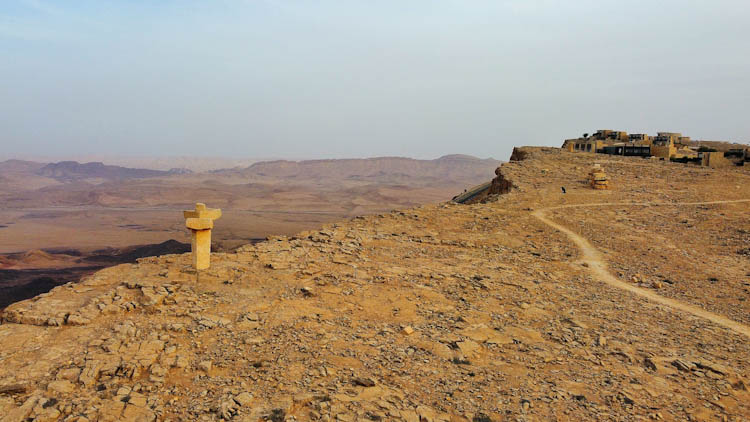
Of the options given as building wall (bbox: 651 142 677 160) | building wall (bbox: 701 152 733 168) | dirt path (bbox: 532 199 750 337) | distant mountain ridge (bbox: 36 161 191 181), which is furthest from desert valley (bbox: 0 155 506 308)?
building wall (bbox: 701 152 733 168)

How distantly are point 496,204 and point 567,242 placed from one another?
4.62 metres

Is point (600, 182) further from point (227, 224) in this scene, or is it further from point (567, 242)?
point (227, 224)

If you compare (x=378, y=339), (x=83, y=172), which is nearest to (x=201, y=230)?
(x=378, y=339)

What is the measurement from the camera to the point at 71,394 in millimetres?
4961

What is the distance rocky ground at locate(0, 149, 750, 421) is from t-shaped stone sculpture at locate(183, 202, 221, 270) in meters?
0.36

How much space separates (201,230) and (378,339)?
4.50m

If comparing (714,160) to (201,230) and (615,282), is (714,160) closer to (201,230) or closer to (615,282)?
(615,282)

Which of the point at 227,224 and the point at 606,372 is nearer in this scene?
the point at 606,372

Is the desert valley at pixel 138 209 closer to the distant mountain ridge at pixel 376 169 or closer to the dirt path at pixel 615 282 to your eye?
the distant mountain ridge at pixel 376 169

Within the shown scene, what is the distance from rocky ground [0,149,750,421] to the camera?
5043 millimetres

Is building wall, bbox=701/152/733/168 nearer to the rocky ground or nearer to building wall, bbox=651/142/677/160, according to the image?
building wall, bbox=651/142/677/160

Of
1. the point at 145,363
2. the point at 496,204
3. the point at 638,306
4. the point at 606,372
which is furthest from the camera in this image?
the point at 496,204

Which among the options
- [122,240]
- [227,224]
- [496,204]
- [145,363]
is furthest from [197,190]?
[145,363]

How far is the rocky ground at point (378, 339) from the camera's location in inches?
199
